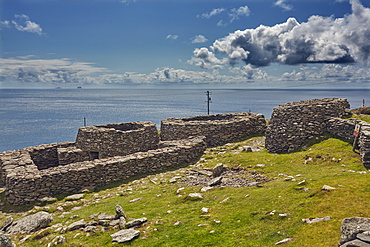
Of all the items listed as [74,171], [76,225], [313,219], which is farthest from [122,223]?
[74,171]

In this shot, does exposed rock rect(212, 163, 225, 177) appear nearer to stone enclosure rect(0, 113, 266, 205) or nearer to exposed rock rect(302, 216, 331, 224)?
stone enclosure rect(0, 113, 266, 205)

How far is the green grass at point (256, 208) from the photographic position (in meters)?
9.22

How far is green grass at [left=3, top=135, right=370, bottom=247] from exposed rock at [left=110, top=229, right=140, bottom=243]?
247 millimetres

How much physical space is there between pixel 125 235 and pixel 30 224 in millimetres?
6276

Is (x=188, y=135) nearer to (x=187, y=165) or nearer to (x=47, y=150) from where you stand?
(x=187, y=165)

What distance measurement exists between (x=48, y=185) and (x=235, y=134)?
71.6 ft

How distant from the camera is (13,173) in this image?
19641 mm

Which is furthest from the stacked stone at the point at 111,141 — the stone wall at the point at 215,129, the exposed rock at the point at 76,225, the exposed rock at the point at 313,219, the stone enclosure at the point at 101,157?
the exposed rock at the point at 313,219

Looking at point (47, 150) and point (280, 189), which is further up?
point (280, 189)

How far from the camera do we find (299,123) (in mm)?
23375

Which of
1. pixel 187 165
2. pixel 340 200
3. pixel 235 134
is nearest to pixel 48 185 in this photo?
pixel 187 165

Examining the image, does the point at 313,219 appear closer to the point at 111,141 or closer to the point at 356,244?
the point at 356,244

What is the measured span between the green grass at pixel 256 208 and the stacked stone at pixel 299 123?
3584 millimetres

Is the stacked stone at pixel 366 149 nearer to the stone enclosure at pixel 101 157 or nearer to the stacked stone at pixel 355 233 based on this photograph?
the stacked stone at pixel 355 233
